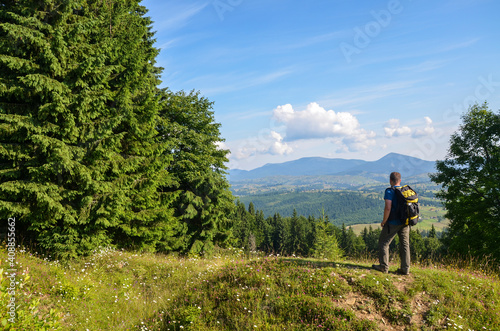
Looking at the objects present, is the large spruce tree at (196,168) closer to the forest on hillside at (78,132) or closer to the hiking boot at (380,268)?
the forest on hillside at (78,132)

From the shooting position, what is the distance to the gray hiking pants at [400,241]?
7.41 metres

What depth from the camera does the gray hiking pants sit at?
292 inches

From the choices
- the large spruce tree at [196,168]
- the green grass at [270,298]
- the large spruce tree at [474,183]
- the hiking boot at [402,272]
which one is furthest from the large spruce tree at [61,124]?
the large spruce tree at [474,183]

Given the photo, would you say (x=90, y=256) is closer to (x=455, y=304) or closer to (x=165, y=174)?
(x=165, y=174)

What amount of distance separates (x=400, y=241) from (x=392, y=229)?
1.76ft

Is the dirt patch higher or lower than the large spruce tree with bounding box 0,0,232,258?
lower

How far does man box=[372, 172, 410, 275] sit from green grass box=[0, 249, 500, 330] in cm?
41

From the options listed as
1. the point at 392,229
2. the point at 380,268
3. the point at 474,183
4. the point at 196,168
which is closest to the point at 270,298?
the point at 380,268

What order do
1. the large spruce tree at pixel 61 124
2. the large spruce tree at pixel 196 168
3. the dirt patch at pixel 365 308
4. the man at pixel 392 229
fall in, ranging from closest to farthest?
1. the dirt patch at pixel 365 308
2. the man at pixel 392 229
3. the large spruce tree at pixel 61 124
4. the large spruce tree at pixel 196 168

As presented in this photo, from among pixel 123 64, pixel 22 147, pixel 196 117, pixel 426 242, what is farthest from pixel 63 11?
pixel 426 242

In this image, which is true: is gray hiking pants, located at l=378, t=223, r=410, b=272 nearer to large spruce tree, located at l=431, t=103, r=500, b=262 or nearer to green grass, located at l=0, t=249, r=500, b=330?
green grass, located at l=0, t=249, r=500, b=330

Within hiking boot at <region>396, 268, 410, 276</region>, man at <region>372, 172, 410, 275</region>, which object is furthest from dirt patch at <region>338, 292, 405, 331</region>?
hiking boot at <region>396, 268, 410, 276</region>

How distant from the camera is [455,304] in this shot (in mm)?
6500

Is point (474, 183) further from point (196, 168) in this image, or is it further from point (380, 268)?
point (196, 168)
